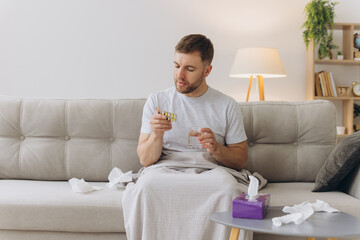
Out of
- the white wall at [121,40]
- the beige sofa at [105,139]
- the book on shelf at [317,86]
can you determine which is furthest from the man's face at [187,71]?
the book on shelf at [317,86]

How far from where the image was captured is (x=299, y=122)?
7.65ft

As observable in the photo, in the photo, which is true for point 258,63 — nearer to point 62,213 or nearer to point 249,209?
point 62,213

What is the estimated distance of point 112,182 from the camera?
211cm

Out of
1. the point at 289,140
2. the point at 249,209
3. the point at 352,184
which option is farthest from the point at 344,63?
the point at 249,209

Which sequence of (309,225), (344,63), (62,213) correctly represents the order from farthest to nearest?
(344,63)
(62,213)
(309,225)

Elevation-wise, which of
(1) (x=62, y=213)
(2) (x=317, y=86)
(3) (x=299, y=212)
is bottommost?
(1) (x=62, y=213)

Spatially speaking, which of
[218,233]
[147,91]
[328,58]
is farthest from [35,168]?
[328,58]

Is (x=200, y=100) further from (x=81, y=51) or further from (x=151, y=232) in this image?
(x=81, y=51)

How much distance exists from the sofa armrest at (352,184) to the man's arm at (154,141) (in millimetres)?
849

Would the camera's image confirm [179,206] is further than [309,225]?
Yes

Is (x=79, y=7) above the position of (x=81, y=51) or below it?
above

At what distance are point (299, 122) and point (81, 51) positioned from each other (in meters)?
2.53

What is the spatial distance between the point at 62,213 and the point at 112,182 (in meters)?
0.32

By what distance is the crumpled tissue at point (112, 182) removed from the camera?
6.53 feet
